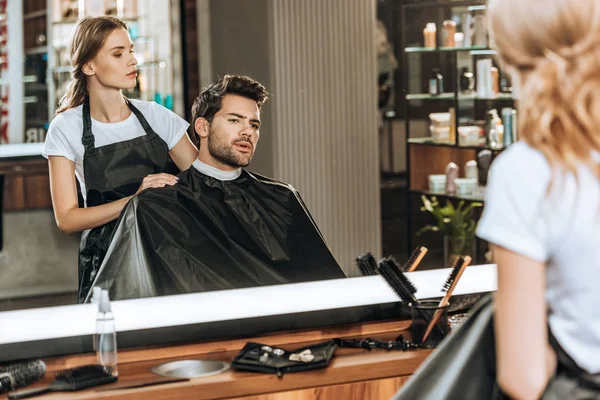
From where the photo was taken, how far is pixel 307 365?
1988 mm

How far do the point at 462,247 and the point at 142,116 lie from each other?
1171mm

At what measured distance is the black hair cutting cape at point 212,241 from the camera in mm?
2504

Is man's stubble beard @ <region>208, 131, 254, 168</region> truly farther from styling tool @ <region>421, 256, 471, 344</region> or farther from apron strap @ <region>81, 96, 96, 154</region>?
styling tool @ <region>421, 256, 471, 344</region>

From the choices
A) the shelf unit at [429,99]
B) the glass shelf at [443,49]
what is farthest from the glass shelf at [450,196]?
the glass shelf at [443,49]

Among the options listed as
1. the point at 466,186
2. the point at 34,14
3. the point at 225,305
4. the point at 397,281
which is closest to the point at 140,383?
the point at 225,305

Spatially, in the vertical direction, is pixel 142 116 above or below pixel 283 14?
below

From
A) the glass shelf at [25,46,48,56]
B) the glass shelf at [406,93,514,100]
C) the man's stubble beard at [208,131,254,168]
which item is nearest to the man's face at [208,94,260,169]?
the man's stubble beard at [208,131,254,168]

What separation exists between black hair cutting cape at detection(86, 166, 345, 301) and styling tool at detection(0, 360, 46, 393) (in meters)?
0.44

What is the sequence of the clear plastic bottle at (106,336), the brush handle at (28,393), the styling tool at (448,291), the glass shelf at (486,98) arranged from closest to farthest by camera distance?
the brush handle at (28,393)
the clear plastic bottle at (106,336)
the styling tool at (448,291)
the glass shelf at (486,98)

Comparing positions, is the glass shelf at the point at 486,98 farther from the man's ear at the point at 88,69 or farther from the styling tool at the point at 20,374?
the styling tool at the point at 20,374

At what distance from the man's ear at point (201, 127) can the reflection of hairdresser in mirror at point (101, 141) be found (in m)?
0.03

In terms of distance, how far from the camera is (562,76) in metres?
1.06

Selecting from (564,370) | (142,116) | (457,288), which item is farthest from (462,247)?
(564,370)

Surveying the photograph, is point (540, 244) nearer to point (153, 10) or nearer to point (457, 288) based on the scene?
point (457, 288)
